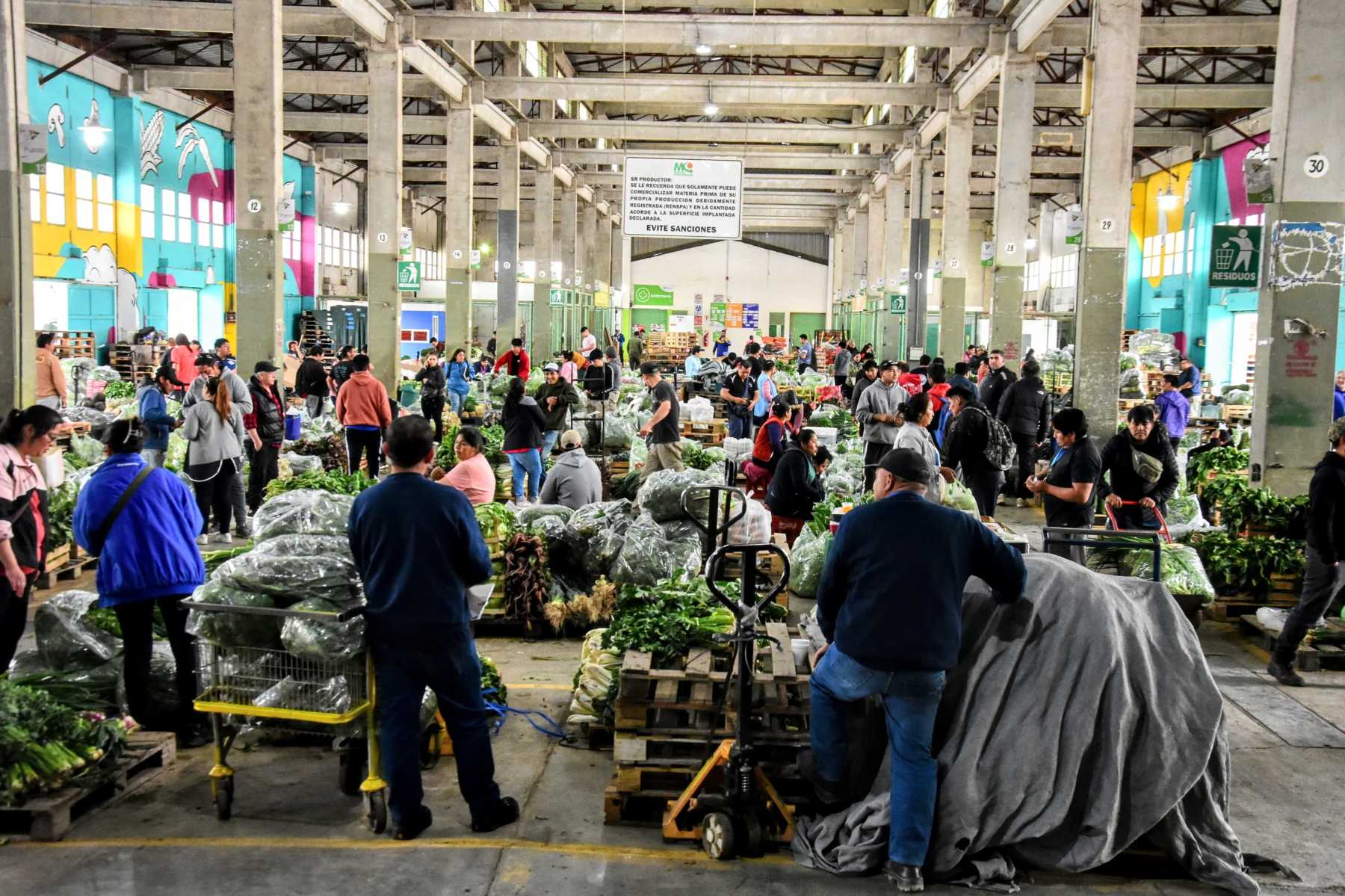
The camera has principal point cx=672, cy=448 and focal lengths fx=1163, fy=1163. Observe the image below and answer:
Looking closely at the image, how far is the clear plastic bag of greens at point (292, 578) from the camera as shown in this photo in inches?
202

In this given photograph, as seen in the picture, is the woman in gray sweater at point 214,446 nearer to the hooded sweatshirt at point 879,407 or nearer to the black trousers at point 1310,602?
the hooded sweatshirt at point 879,407

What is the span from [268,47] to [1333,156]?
40.9 ft

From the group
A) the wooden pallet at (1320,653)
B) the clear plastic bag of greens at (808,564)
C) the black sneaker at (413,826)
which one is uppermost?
the clear plastic bag of greens at (808,564)

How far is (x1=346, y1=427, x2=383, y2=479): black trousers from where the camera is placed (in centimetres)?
1305

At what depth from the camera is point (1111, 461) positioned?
28.8 feet

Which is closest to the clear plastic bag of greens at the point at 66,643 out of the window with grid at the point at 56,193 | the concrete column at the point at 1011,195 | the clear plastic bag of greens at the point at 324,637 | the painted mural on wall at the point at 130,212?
the clear plastic bag of greens at the point at 324,637

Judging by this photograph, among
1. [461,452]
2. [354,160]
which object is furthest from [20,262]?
[354,160]

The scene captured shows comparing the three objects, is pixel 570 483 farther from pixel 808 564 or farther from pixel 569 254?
pixel 569 254

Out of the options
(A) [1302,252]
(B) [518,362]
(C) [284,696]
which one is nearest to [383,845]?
(C) [284,696]

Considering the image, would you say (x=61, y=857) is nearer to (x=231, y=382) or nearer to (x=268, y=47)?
(x=231, y=382)

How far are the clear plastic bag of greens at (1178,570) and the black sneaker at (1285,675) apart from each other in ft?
3.14

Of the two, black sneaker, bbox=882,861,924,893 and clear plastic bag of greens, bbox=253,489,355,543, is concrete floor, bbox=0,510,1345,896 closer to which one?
black sneaker, bbox=882,861,924,893

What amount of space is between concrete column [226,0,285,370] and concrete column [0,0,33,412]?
4.67 metres

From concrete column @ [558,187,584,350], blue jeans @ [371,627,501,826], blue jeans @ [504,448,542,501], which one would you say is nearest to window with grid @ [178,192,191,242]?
concrete column @ [558,187,584,350]
